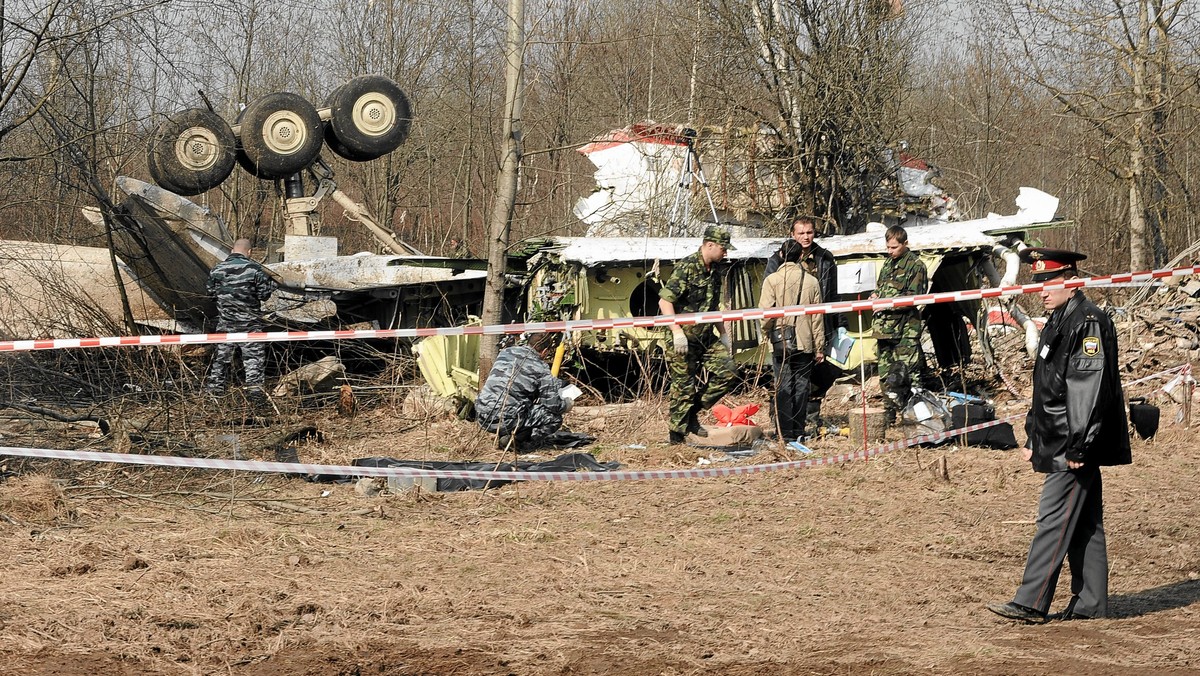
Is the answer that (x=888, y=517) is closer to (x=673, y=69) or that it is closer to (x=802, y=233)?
(x=802, y=233)

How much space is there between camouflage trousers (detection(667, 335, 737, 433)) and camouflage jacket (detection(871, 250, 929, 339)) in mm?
1464

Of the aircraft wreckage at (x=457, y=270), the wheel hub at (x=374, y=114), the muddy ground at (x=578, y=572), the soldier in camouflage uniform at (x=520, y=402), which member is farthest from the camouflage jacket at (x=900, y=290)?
the wheel hub at (x=374, y=114)

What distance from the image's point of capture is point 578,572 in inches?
220

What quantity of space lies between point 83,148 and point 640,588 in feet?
22.5

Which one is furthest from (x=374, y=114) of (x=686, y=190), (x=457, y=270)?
(x=686, y=190)

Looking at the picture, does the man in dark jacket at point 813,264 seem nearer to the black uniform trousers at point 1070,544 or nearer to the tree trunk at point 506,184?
the tree trunk at point 506,184

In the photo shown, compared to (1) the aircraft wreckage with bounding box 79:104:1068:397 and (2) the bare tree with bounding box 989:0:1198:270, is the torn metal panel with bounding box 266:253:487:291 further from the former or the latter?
(2) the bare tree with bounding box 989:0:1198:270

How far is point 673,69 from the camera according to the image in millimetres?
17906

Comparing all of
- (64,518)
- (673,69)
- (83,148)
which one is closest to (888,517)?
(64,518)

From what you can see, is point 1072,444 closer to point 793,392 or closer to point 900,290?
point 793,392

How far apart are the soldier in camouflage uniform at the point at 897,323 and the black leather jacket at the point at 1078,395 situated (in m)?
4.42

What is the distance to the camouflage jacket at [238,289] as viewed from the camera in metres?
10.4

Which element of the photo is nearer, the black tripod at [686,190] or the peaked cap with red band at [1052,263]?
the peaked cap with red band at [1052,263]

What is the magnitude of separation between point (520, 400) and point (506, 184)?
89.0 inches
